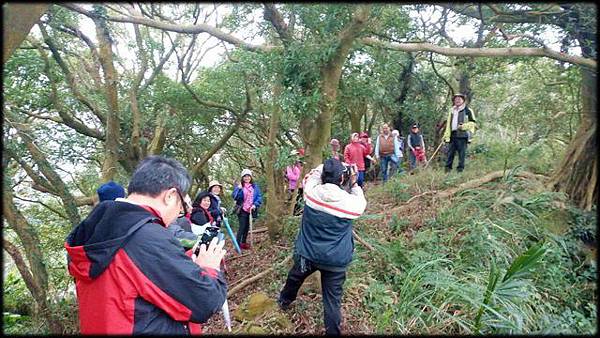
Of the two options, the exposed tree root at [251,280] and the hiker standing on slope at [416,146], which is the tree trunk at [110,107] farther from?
the hiker standing on slope at [416,146]

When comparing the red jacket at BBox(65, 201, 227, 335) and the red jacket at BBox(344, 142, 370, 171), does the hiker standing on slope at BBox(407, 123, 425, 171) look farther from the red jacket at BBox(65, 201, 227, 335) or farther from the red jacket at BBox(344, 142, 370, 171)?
the red jacket at BBox(65, 201, 227, 335)

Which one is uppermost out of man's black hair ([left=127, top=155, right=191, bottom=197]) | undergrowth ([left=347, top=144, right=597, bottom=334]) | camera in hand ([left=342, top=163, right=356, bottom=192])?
man's black hair ([left=127, top=155, right=191, bottom=197])

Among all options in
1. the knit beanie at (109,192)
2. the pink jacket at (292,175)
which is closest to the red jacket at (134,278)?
the knit beanie at (109,192)

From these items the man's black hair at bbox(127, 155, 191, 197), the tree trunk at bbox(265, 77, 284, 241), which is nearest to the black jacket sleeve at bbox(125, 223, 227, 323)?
the man's black hair at bbox(127, 155, 191, 197)

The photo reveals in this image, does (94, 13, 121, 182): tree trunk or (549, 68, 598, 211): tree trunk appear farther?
(94, 13, 121, 182): tree trunk

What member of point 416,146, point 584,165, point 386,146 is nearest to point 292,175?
point 386,146

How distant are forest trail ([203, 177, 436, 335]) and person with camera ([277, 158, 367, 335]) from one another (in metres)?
0.57

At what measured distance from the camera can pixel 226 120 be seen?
12.1m

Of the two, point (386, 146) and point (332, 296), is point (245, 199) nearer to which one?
point (332, 296)

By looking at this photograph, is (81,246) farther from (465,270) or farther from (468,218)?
(468,218)

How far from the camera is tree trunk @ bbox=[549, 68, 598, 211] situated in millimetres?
7005

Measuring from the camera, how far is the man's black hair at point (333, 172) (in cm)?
409

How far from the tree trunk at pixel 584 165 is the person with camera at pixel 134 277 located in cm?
715

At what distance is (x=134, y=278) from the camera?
6.13 ft
